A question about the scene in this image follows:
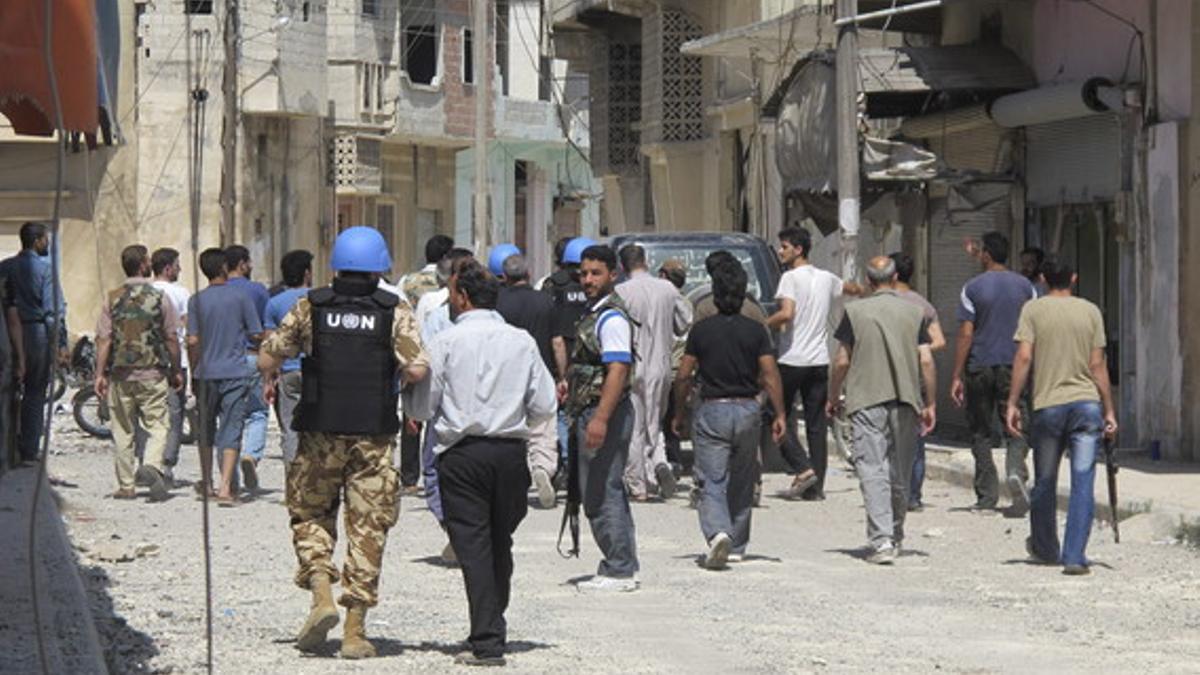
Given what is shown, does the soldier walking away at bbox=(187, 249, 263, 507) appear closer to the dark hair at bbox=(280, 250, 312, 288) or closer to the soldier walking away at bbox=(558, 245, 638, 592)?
the dark hair at bbox=(280, 250, 312, 288)

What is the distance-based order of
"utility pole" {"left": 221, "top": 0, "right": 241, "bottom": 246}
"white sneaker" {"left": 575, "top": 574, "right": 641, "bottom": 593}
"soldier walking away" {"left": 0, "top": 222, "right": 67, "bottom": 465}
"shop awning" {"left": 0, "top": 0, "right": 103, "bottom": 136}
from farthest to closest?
"utility pole" {"left": 221, "top": 0, "right": 241, "bottom": 246}, "soldier walking away" {"left": 0, "top": 222, "right": 67, "bottom": 465}, "white sneaker" {"left": 575, "top": 574, "right": 641, "bottom": 593}, "shop awning" {"left": 0, "top": 0, "right": 103, "bottom": 136}

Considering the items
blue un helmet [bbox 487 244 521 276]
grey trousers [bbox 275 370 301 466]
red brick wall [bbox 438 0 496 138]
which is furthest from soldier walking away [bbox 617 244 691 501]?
red brick wall [bbox 438 0 496 138]

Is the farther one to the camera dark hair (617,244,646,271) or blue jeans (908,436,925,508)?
dark hair (617,244,646,271)

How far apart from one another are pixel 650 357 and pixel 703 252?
303cm

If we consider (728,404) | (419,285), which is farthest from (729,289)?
(419,285)

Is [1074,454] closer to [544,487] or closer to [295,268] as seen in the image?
[544,487]

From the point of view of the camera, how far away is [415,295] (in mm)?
18906

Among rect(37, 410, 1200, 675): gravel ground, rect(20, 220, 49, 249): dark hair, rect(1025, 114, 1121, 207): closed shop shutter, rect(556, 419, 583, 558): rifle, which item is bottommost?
rect(37, 410, 1200, 675): gravel ground

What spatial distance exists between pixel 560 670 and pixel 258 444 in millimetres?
8197

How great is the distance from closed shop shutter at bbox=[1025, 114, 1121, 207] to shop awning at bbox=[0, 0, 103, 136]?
13896 mm

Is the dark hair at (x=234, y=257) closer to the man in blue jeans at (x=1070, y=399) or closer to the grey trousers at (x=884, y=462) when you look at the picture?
the grey trousers at (x=884, y=462)

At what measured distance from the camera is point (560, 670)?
10.1 metres

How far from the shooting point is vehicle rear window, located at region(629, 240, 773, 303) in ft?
66.1

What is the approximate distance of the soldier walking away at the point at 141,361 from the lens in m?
17.5
